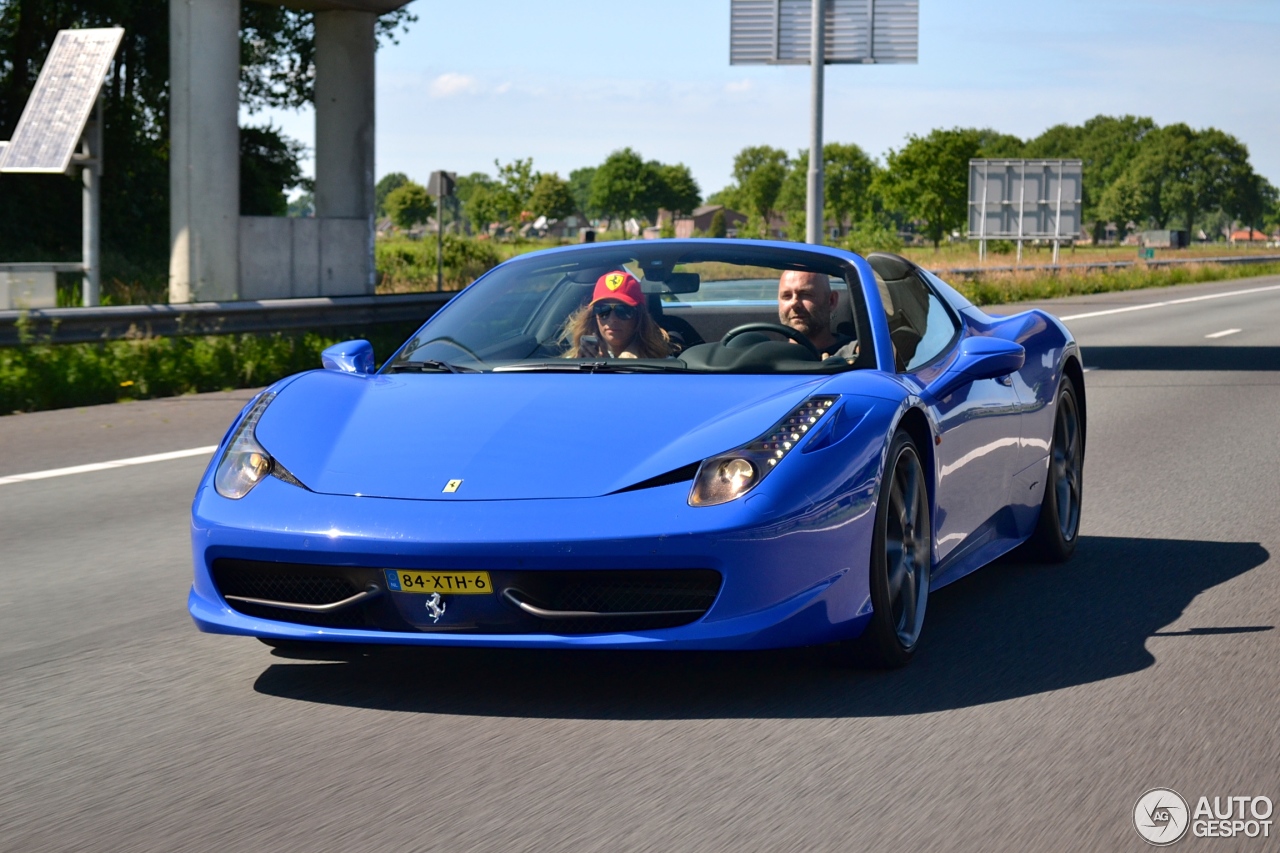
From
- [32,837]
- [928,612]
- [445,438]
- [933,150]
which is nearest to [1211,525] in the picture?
[928,612]

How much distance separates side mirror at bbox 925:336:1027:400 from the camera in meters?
5.68

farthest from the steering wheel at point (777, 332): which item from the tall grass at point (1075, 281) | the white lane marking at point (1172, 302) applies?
the tall grass at point (1075, 281)

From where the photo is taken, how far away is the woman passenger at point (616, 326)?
223 inches

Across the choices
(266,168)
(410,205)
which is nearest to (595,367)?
(266,168)

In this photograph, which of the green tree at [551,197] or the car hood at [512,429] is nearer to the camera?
the car hood at [512,429]

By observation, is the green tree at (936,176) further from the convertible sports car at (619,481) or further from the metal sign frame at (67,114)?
the convertible sports car at (619,481)

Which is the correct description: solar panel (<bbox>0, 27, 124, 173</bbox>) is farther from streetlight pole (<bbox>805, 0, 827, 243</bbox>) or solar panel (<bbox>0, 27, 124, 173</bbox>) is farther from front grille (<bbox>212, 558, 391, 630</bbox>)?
front grille (<bbox>212, 558, 391, 630</bbox>)

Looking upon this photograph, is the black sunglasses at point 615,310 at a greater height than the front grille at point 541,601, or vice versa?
the black sunglasses at point 615,310

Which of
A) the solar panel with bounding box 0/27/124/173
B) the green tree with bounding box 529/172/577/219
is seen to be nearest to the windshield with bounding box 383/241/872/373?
the solar panel with bounding box 0/27/124/173

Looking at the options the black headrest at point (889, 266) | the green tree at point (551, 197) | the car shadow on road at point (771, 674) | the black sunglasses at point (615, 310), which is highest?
the green tree at point (551, 197)

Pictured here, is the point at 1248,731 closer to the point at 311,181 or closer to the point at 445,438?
the point at 445,438

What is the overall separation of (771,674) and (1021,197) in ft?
144

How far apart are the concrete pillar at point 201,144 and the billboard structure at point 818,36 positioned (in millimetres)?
8901

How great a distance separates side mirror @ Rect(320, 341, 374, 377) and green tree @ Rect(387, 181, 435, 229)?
579 ft
